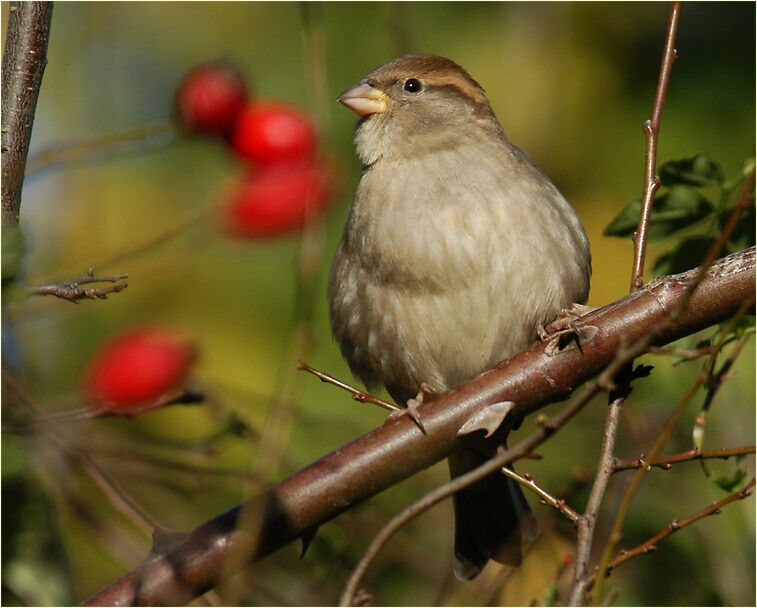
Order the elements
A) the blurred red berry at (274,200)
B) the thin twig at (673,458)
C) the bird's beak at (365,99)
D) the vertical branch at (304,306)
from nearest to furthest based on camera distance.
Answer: the thin twig at (673,458)
the vertical branch at (304,306)
the blurred red berry at (274,200)
the bird's beak at (365,99)

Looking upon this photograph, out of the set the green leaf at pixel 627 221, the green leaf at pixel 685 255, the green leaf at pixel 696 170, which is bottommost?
the green leaf at pixel 685 255

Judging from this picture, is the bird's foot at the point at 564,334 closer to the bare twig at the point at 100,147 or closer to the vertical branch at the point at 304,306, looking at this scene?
the vertical branch at the point at 304,306

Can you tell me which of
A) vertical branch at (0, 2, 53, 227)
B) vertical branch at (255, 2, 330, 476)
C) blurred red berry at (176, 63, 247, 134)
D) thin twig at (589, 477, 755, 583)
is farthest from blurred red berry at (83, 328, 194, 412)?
thin twig at (589, 477, 755, 583)

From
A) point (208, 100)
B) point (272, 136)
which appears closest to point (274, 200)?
point (272, 136)

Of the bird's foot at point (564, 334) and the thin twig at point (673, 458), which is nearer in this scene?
the thin twig at point (673, 458)

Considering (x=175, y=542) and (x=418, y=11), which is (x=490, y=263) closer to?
(x=175, y=542)

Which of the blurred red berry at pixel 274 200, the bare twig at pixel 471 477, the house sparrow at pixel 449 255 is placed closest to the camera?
the bare twig at pixel 471 477

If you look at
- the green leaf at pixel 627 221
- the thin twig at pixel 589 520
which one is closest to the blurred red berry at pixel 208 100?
the green leaf at pixel 627 221

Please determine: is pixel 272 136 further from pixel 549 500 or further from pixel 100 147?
pixel 549 500

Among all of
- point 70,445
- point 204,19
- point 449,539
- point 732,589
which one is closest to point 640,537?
point 732,589
